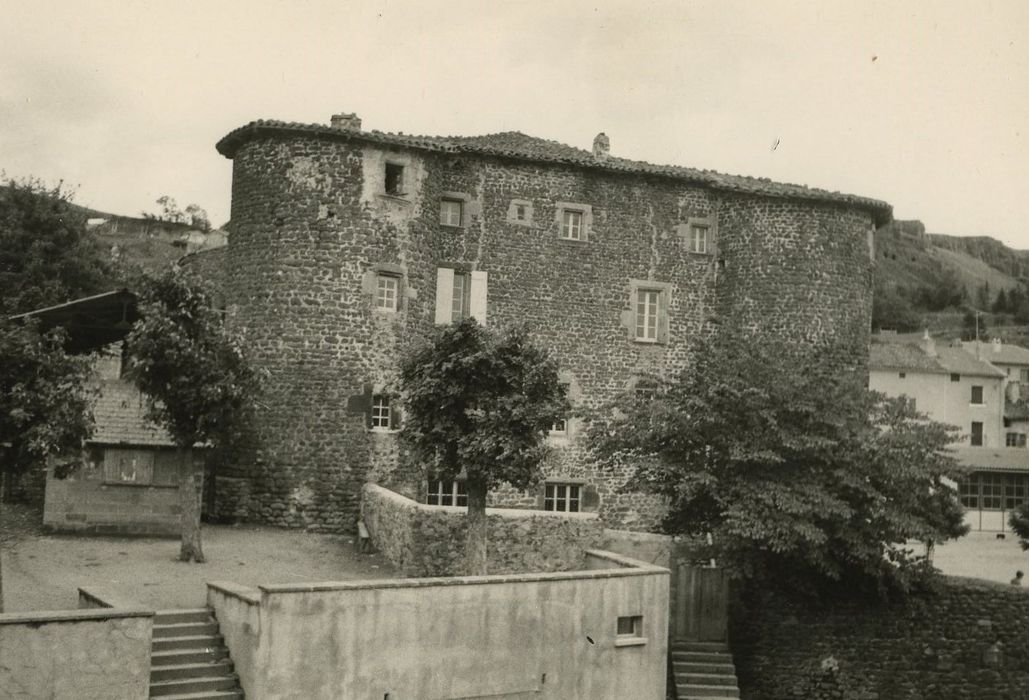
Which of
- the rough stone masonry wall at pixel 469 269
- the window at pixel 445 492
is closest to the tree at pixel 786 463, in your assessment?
the window at pixel 445 492

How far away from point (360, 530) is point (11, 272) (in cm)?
1420

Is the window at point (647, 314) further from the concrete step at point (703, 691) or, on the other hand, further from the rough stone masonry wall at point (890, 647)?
the concrete step at point (703, 691)

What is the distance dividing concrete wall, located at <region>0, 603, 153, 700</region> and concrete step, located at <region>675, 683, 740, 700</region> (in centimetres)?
1082

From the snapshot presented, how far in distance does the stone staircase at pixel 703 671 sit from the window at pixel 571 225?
12.3 meters

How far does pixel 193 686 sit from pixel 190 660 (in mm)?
543

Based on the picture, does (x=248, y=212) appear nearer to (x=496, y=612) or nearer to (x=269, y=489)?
(x=269, y=489)

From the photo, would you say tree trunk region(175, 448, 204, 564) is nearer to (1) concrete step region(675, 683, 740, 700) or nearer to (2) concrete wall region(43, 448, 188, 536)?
(2) concrete wall region(43, 448, 188, 536)

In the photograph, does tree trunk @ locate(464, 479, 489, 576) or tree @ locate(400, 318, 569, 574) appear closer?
tree @ locate(400, 318, 569, 574)

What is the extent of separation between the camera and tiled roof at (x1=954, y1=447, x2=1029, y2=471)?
45688 mm

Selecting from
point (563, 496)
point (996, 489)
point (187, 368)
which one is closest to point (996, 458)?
point (996, 489)

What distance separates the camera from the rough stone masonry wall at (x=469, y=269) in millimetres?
26359

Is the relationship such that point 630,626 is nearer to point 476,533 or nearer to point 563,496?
point 476,533

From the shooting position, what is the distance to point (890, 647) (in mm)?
24219

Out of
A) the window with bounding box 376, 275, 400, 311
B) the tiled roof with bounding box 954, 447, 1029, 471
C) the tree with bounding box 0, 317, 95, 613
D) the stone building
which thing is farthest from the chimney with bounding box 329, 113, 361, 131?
the tiled roof with bounding box 954, 447, 1029, 471
